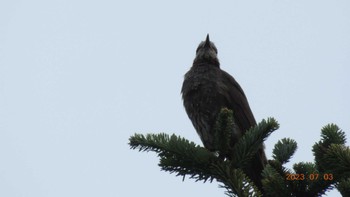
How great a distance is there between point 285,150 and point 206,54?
4.18 metres

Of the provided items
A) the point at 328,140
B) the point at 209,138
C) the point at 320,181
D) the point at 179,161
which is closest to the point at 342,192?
the point at 320,181

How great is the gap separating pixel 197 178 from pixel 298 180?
0.66 metres

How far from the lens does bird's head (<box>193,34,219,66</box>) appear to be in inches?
276

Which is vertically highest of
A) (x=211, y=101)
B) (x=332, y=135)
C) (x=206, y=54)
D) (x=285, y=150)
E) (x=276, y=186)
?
(x=206, y=54)

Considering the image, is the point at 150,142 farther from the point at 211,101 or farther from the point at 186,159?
the point at 211,101

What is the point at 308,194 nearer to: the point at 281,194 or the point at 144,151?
the point at 281,194

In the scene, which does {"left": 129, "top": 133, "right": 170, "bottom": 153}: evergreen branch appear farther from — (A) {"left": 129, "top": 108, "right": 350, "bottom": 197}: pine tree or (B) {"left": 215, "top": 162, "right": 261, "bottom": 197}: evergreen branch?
(B) {"left": 215, "top": 162, "right": 261, "bottom": 197}: evergreen branch

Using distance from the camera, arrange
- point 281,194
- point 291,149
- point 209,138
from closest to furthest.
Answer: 1. point 281,194
2. point 291,149
3. point 209,138

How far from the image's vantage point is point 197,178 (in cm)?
277

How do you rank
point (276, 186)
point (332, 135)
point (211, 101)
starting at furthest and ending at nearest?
point (211, 101) → point (332, 135) → point (276, 186)

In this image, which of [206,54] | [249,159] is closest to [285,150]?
[249,159]

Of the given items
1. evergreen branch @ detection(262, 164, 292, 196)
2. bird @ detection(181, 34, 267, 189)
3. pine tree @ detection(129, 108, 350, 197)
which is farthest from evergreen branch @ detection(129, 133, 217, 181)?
bird @ detection(181, 34, 267, 189)

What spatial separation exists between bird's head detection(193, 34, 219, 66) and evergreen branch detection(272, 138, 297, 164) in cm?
379

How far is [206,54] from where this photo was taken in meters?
7.12
